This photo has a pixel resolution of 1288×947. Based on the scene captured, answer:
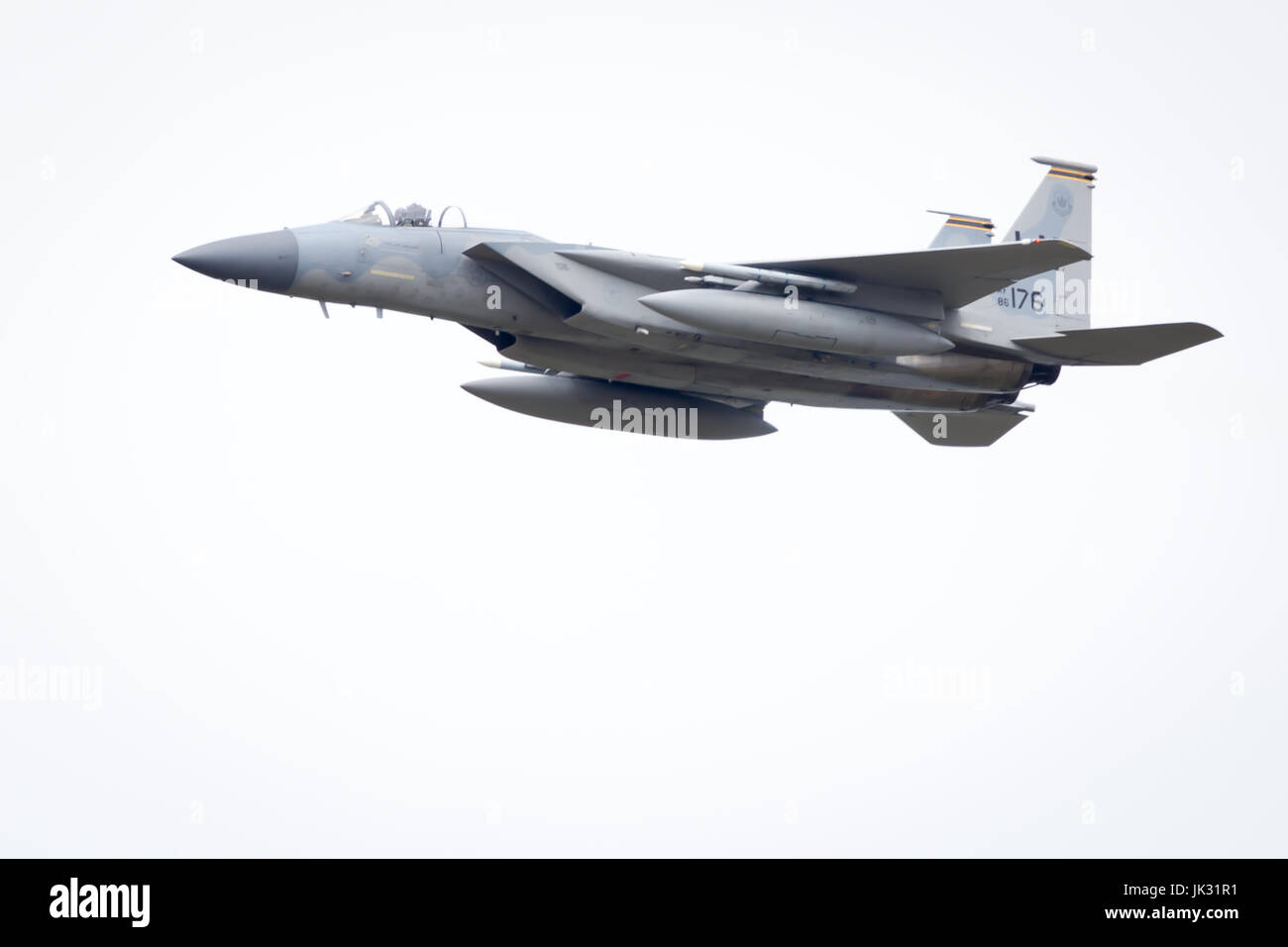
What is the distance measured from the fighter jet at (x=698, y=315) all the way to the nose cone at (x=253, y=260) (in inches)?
0.7

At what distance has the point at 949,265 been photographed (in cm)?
2000

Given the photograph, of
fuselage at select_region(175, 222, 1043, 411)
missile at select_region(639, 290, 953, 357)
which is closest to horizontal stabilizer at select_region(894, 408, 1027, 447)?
fuselage at select_region(175, 222, 1043, 411)

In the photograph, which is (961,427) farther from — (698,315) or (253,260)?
(253,260)

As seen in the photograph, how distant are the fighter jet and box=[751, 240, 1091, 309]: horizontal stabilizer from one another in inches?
1.0

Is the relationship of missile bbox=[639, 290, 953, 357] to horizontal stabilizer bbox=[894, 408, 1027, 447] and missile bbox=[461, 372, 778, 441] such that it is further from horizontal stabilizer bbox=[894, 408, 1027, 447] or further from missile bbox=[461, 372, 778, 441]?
horizontal stabilizer bbox=[894, 408, 1027, 447]

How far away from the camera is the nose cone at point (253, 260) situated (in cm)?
1844

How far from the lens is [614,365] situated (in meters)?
20.7

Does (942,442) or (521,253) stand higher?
(521,253)

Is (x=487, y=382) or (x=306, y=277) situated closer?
(x=306, y=277)

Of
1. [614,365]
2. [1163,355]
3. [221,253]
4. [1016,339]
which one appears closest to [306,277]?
[221,253]

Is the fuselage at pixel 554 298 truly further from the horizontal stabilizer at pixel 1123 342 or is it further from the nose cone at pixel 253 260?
the horizontal stabilizer at pixel 1123 342

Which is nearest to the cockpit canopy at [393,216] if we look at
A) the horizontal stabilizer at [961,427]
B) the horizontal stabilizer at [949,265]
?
the horizontal stabilizer at [949,265]

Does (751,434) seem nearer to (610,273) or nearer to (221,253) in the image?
(610,273)
